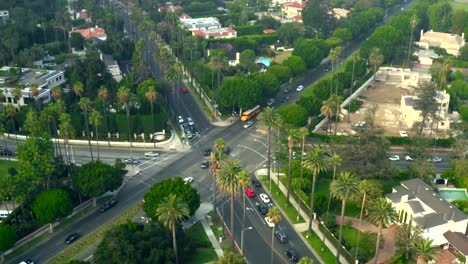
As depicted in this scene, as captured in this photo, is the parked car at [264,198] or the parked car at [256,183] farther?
the parked car at [256,183]

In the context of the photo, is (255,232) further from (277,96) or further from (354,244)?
(277,96)

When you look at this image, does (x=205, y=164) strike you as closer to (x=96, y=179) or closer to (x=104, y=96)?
(x=96, y=179)

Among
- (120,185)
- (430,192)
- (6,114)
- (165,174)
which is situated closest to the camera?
(430,192)

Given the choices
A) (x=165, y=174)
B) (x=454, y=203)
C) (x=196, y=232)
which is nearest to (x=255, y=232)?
(x=196, y=232)

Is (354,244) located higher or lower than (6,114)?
lower

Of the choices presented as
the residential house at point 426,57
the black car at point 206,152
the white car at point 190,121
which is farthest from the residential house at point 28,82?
the residential house at point 426,57

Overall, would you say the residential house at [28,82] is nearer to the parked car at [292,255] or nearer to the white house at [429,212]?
the parked car at [292,255]

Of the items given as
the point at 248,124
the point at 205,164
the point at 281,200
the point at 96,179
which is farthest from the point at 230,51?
the point at 96,179
